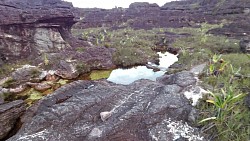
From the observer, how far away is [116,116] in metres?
10.0

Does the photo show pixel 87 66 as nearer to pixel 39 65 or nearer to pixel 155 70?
pixel 39 65

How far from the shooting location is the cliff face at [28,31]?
20.6 m

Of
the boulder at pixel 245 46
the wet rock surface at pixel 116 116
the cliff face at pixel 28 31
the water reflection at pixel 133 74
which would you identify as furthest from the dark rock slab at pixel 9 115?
the boulder at pixel 245 46

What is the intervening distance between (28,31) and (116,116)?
17.4 metres

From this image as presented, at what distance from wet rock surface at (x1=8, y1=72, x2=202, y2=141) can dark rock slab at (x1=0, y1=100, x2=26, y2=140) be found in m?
0.50

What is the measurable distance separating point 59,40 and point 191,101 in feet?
64.5

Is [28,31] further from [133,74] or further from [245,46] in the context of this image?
[245,46]

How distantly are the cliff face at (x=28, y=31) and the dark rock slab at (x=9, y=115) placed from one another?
1115 cm

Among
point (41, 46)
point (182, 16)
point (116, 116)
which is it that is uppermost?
point (182, 16)

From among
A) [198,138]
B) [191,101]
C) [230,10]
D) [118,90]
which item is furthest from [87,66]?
[230,10]

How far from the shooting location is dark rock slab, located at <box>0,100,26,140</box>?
411 inches

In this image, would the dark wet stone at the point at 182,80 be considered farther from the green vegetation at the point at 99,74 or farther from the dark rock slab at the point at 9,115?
the dark rock slab at the point at 9,115

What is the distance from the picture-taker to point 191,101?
10609 mm

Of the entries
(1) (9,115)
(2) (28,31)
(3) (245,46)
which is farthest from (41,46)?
(3) (245,46)
